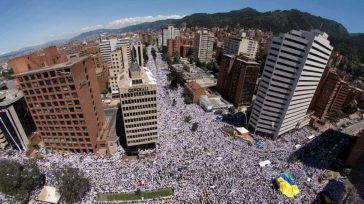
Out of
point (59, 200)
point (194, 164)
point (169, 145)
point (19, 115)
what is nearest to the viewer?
point (59, 200)

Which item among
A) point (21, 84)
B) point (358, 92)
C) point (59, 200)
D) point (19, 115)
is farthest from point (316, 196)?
point (358, 92)

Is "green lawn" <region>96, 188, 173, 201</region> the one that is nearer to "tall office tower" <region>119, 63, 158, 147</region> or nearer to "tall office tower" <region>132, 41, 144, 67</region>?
"tall office tower" <region>119, 63, 158, 147</region>

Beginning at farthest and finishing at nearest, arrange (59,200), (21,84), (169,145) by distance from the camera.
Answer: (169,145)
(21,84)
(59,200)

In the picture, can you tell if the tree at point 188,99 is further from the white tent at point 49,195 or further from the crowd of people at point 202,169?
the white tent at point 49,195

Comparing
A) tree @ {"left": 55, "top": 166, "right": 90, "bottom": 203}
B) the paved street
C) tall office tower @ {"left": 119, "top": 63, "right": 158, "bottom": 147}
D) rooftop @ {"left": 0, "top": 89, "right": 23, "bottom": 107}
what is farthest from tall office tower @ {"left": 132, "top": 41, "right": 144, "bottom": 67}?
the paved street

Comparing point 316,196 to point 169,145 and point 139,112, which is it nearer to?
point 169,145

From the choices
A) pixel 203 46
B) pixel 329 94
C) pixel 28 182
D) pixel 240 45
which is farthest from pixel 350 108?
pixel 28 182

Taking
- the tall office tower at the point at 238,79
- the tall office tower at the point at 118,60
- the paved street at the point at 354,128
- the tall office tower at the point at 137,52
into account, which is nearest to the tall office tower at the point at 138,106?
the tall office tower at the point at 238,79
